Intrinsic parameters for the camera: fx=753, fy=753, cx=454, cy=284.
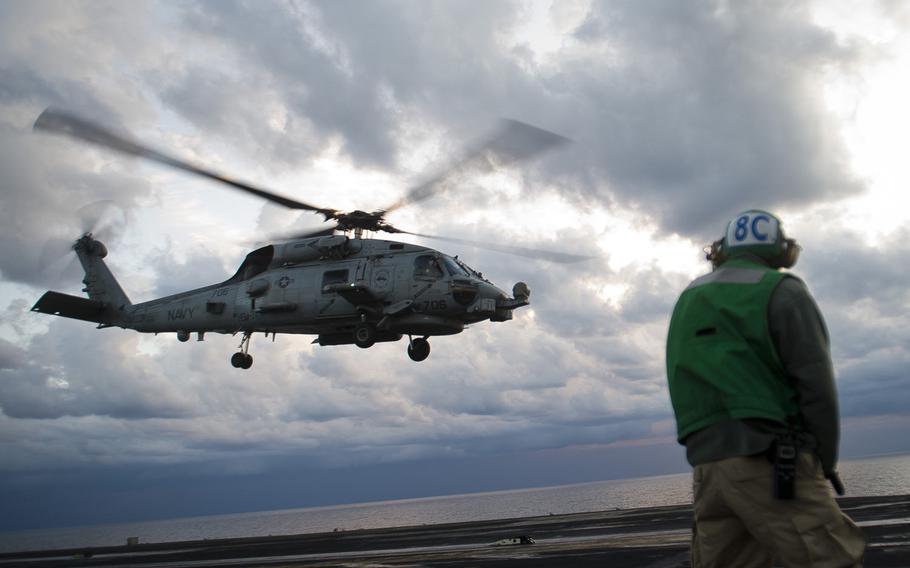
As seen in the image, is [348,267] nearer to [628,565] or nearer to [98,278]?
[98,278]

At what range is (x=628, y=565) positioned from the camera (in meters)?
11.5

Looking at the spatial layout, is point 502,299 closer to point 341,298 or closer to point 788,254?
point 341,298

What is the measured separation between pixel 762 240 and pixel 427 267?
21.3 meters

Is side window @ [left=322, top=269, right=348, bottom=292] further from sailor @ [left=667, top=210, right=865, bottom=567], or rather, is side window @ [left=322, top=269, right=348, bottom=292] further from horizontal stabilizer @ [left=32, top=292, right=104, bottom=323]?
sailor @ [left=667, top=210, right=865, bottom=567]

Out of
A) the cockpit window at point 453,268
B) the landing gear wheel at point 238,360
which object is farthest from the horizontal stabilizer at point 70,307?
the cockpit window at point 453,268

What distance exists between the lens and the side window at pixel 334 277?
26.1 meters

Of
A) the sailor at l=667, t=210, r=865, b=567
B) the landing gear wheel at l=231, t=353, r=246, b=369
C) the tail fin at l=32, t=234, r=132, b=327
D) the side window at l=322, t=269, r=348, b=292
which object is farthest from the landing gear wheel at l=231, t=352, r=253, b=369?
the sailor at l=667, t=210, r=865, b=567

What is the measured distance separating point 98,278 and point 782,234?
3333cm

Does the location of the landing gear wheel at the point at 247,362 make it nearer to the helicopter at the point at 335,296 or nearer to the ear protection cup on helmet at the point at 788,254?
the helicopter at the point at 335,296

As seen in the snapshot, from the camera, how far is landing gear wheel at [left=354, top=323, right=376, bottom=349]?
25.9m

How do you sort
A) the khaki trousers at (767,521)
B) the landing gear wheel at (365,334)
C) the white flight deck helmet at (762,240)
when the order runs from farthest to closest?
the landing gear wheel at (365,334)
the white flight deck helmet at (762,240)
the khaki trousers at (767,521)

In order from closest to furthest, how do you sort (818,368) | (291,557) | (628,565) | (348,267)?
(818,368)
(628,565)
(291,557)
(348,267)

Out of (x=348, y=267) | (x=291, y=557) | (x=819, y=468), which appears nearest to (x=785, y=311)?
(x=819, y=468)

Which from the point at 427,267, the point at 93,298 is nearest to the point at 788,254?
the point at 427,267
